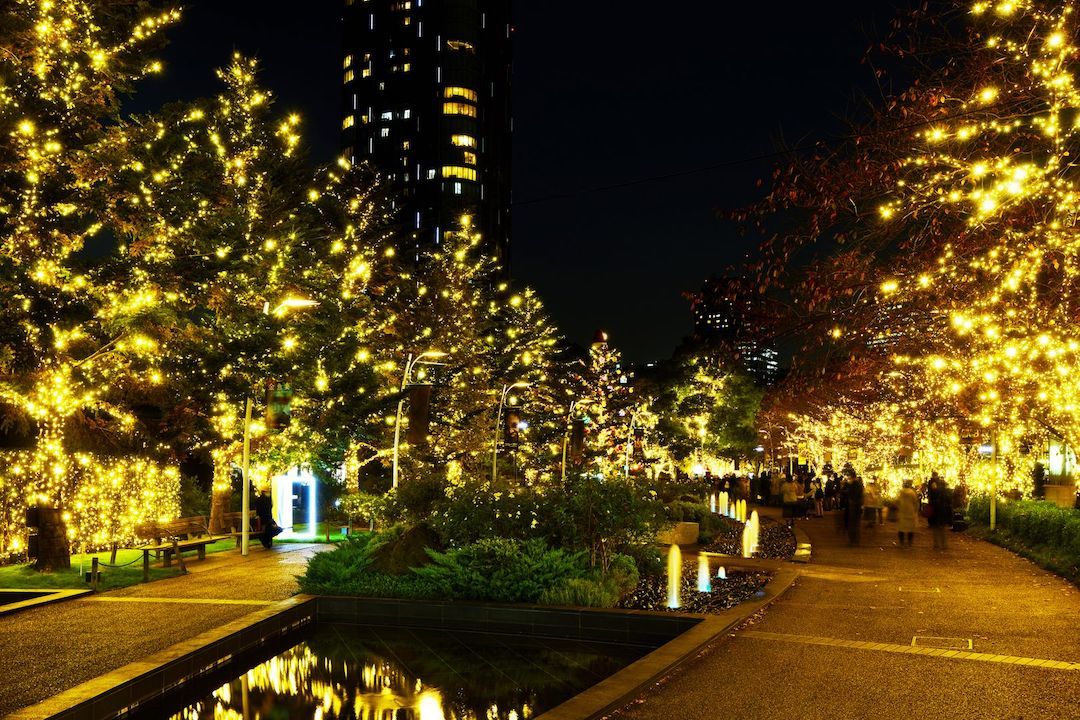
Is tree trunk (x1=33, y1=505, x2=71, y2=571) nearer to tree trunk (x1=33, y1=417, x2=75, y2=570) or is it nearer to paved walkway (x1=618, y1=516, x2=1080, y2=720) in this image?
tree trunk (x1=33, y1=417, x2=75, y2=570)

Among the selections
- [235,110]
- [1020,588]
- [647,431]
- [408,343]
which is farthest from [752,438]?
[1020,588]

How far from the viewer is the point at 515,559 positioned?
13852mm

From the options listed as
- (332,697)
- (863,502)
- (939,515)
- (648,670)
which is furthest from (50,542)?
(863,502)

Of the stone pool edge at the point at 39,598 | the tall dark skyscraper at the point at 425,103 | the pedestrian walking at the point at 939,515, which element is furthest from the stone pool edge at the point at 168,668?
the tall dark skyscraper at the point at 425,103

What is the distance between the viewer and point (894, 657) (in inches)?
400

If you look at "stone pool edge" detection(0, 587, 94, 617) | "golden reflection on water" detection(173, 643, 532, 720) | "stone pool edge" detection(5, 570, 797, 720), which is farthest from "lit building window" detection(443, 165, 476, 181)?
"golden reflection on water" detection(173, 643, 532, 720)

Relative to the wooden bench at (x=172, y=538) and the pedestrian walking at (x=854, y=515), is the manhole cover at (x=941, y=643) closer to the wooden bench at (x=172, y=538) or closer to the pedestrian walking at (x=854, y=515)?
the wooden bench at (x=172, y=538)

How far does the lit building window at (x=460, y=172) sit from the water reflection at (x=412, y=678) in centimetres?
12242

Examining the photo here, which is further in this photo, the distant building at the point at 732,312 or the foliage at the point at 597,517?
the foliage at the point at 597,517

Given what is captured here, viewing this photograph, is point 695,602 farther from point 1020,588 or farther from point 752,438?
Answer: point 752,438

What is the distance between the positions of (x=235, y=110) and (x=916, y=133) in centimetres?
2570

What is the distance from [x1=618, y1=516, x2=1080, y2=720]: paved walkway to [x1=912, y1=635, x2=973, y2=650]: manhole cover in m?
0.01

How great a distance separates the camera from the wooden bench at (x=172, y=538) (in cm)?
1934

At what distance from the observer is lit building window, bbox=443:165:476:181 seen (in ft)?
432
